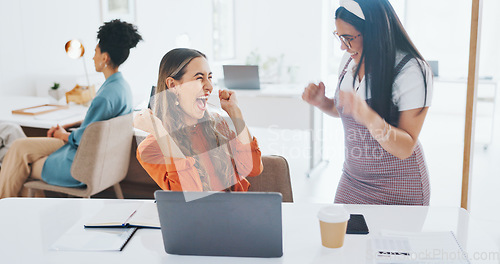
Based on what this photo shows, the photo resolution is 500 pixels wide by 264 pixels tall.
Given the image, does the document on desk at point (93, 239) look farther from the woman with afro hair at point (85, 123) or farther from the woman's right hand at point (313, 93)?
the woman with afro hair at point (85, 123)

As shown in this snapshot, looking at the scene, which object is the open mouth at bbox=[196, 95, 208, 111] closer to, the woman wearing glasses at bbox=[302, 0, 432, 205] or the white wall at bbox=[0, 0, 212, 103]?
the woman wearing glasses at bbox=[302, 0, 432, 205]

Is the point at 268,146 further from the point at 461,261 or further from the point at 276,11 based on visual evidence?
the point at 461,261

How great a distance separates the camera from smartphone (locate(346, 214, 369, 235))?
1.10 metres

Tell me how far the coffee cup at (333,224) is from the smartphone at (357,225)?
0.27 ft

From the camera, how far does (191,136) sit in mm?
1282

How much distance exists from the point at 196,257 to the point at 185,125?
396 mm

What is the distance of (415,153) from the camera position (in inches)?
52.3

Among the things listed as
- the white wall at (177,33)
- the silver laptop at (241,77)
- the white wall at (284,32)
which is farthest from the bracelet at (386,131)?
the white wall at (284,32)

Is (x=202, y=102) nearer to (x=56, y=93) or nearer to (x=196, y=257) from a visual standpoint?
(x=196, y=257)

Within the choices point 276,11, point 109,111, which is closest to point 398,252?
point 109,111

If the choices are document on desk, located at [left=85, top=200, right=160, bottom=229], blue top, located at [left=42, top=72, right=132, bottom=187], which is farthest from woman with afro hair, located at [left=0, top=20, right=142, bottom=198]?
document on desk, located at [left=85, top=200, right=160, bottom=229]

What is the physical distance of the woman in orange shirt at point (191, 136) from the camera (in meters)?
1.22

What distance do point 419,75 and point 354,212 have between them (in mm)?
415

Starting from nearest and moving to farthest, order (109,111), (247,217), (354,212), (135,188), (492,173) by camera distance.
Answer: (247,217), (354,212), (109,111), (135,188), (492,173)
